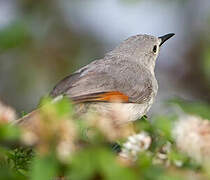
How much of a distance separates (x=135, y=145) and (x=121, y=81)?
291 cm

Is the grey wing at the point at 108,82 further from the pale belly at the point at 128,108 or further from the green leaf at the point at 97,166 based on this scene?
the green leaf at the point at 97,166

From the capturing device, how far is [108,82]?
5.05 m

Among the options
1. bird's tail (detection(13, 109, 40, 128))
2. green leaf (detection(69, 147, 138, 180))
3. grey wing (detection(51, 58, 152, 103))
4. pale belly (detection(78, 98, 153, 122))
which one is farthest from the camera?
grey wing (detection(51, 58, 152, 103))

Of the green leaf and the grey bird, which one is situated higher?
the green leaf

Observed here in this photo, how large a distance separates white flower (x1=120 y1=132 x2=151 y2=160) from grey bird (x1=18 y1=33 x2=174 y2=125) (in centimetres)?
174

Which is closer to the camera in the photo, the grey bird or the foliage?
the foliage

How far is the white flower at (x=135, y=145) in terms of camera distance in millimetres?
2271

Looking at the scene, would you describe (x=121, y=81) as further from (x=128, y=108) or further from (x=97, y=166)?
(x=97, y=166)

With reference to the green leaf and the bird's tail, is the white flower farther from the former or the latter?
the bird's tail

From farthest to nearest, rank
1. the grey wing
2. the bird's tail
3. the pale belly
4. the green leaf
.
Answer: the grey wing → the pale belly → the bird's tail → the green leaf

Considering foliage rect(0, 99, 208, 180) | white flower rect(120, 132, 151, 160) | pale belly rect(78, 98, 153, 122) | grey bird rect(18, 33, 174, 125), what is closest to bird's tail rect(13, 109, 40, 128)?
foliage rect(0, 99, 208, 180)

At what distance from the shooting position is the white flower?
2271 mm

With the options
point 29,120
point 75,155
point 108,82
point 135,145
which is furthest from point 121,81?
point 75,155

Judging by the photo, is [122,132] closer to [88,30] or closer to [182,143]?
[182,143]
